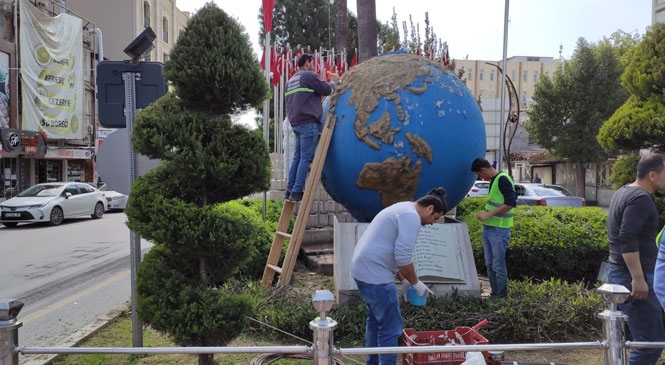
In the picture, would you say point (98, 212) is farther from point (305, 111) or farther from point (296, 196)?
point (305, 111)

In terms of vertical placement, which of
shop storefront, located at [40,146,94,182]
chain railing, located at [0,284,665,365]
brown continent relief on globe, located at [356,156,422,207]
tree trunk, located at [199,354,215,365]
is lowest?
tree trunk, located at [199,354,215,365]

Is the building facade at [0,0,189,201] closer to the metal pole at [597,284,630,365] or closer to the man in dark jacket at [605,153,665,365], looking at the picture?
the man in dark jacket at [605,153,665,365]

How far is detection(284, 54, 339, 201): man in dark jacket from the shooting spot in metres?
6.61

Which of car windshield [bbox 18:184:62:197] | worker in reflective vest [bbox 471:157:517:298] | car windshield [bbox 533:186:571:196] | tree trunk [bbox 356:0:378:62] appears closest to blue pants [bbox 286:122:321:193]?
worker in reflective vest [bbox 471:157:517:298]

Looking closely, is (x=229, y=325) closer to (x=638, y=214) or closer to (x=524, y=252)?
(x=638, y=214)

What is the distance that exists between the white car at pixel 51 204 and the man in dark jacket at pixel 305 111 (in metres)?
13.6

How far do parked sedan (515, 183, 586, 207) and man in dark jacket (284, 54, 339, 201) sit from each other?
8.76 m

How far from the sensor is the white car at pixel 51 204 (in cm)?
1678

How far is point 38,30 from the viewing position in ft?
82.7

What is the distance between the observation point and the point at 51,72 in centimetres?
2619

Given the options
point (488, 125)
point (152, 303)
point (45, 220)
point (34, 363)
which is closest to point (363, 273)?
point (152, 303)

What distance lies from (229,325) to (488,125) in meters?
23.6

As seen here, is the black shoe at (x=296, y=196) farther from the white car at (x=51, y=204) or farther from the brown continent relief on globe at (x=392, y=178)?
the white car at (x=51, y=204)

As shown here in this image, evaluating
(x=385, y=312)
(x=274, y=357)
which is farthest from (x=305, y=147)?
(x=385, y=312)
